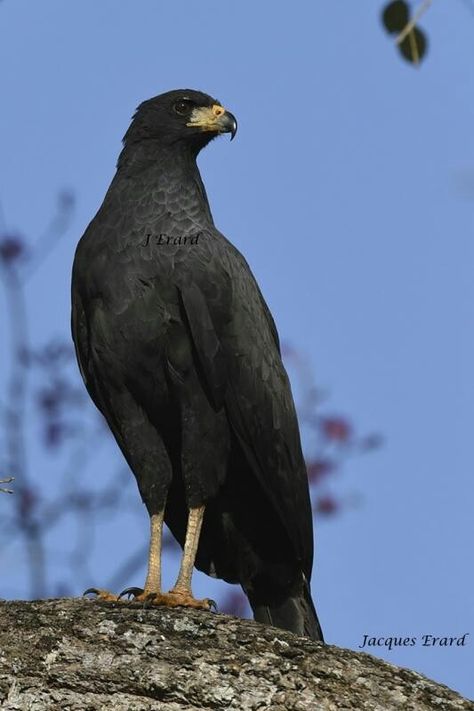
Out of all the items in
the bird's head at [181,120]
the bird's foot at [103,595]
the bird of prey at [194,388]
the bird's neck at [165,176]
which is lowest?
the bird's foot at [103,595]

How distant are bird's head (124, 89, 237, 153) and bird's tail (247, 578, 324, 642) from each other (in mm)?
2659

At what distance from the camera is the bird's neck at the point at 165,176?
734 cm

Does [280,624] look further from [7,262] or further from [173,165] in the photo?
[7,262]

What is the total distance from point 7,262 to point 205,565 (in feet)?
9.29

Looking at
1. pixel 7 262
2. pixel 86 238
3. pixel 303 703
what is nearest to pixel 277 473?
pixel 86 238

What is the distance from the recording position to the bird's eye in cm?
790

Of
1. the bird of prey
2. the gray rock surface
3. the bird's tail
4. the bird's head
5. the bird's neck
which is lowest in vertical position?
the gray rock surface

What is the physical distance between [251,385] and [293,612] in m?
1.26

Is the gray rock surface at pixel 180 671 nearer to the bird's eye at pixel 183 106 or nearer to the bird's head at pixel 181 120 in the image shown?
the bird's head at pixel 181 120

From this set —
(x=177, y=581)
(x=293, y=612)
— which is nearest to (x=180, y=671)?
(x=177, y=581)

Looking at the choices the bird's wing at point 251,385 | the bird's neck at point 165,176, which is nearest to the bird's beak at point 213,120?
the bird's neck at point 165,176

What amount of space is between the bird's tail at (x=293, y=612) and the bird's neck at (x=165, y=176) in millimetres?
2116

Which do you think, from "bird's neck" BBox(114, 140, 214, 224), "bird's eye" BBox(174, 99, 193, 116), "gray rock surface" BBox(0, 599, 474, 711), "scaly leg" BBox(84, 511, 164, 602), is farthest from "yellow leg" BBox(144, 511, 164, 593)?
"bird's eye" BBox(174, 99, 193, 116)

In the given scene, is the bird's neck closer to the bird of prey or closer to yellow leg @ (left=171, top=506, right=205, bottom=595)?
the bird of prey
